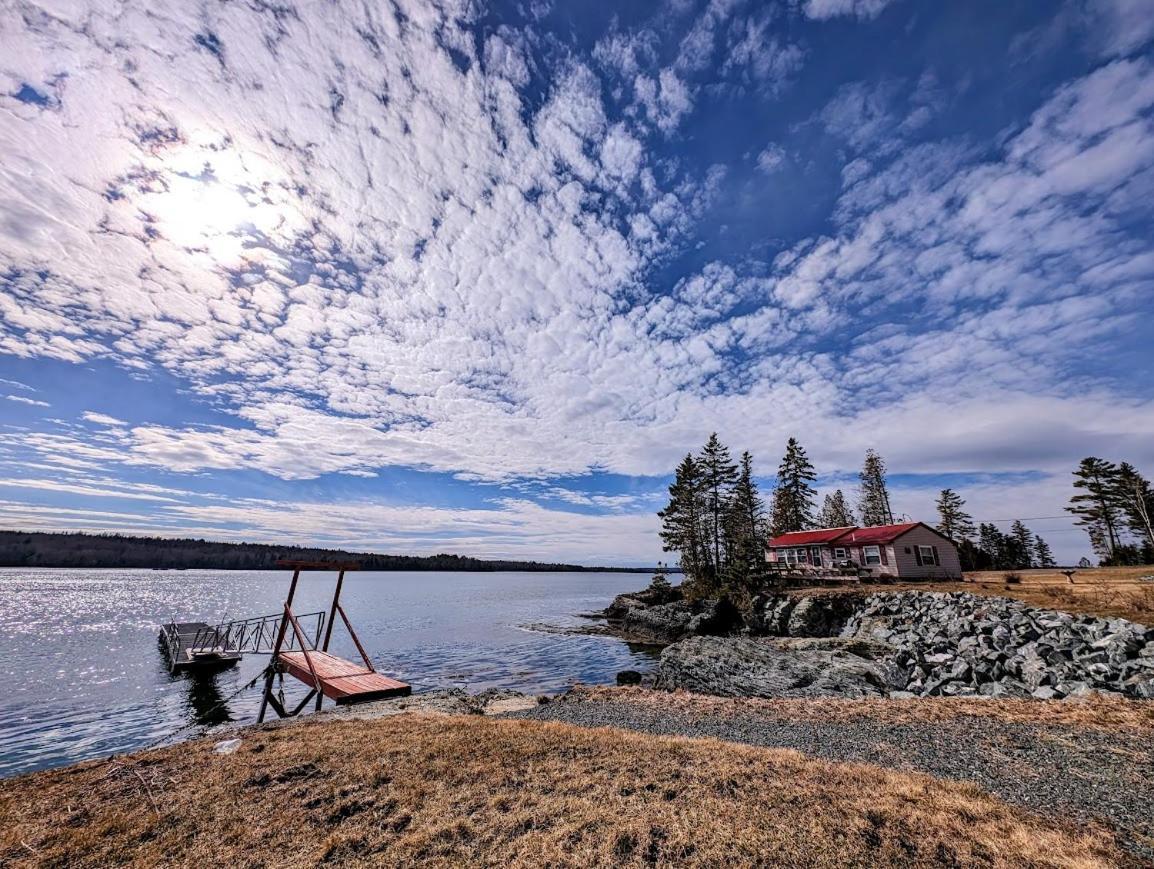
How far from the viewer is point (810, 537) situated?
5384cm

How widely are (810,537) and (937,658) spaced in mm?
36252

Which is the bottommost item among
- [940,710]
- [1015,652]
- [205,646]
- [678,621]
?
[205,646]

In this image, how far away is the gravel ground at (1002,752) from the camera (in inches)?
296

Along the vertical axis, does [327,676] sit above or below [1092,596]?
below

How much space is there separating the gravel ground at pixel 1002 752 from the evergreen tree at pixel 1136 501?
63197 mm

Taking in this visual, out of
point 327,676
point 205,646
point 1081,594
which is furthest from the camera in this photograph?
point 205,646

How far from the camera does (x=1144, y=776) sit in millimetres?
8383

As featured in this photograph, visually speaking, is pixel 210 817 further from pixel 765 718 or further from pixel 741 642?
pixel 741 642

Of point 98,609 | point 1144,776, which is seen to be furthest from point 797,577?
point 98,609

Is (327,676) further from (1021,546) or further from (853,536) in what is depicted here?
(1021,546)

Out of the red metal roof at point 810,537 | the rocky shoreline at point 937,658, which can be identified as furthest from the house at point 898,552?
the rocky shoreline at point 937,658

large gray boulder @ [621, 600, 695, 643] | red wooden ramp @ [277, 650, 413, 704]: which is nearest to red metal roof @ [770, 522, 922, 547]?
large gray boulder @ [621, 600, 695, 643]

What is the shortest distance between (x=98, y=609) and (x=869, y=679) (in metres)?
81.0

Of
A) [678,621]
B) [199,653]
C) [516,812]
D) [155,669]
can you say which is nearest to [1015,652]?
[516,812]
